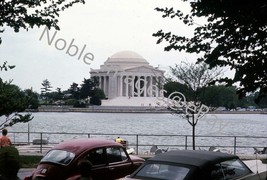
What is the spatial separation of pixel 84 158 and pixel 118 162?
1.21m

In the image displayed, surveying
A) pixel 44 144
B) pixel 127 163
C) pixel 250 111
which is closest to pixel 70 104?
pixel 250 111

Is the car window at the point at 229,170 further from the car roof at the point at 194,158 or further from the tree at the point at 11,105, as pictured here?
the tree at the point at 11,105

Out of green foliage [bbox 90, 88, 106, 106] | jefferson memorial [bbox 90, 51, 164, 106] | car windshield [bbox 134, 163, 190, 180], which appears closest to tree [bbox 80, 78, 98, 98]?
green foliage [bbox 90, 88, 106, 106]

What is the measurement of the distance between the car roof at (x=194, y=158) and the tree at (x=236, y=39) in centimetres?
208

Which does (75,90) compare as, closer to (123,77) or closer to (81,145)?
(123,77)

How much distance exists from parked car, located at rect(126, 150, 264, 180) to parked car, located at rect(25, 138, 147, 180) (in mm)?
1796

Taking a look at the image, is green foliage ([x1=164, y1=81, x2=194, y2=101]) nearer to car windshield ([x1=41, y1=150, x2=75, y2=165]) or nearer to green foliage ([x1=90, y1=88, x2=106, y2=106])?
car windshield ([x1=41, y1=150, x2=75, y2=165])

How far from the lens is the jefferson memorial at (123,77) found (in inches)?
6206

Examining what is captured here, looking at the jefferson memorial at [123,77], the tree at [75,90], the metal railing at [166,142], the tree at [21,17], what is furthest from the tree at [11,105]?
the tree at [75,90]

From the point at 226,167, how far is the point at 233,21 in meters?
3.65

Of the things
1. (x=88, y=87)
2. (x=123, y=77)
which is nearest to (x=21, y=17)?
(x=123, y=77)

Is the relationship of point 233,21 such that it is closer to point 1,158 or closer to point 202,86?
point 1,158

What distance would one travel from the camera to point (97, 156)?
10.8 meters

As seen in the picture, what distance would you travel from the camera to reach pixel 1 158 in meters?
5.54
